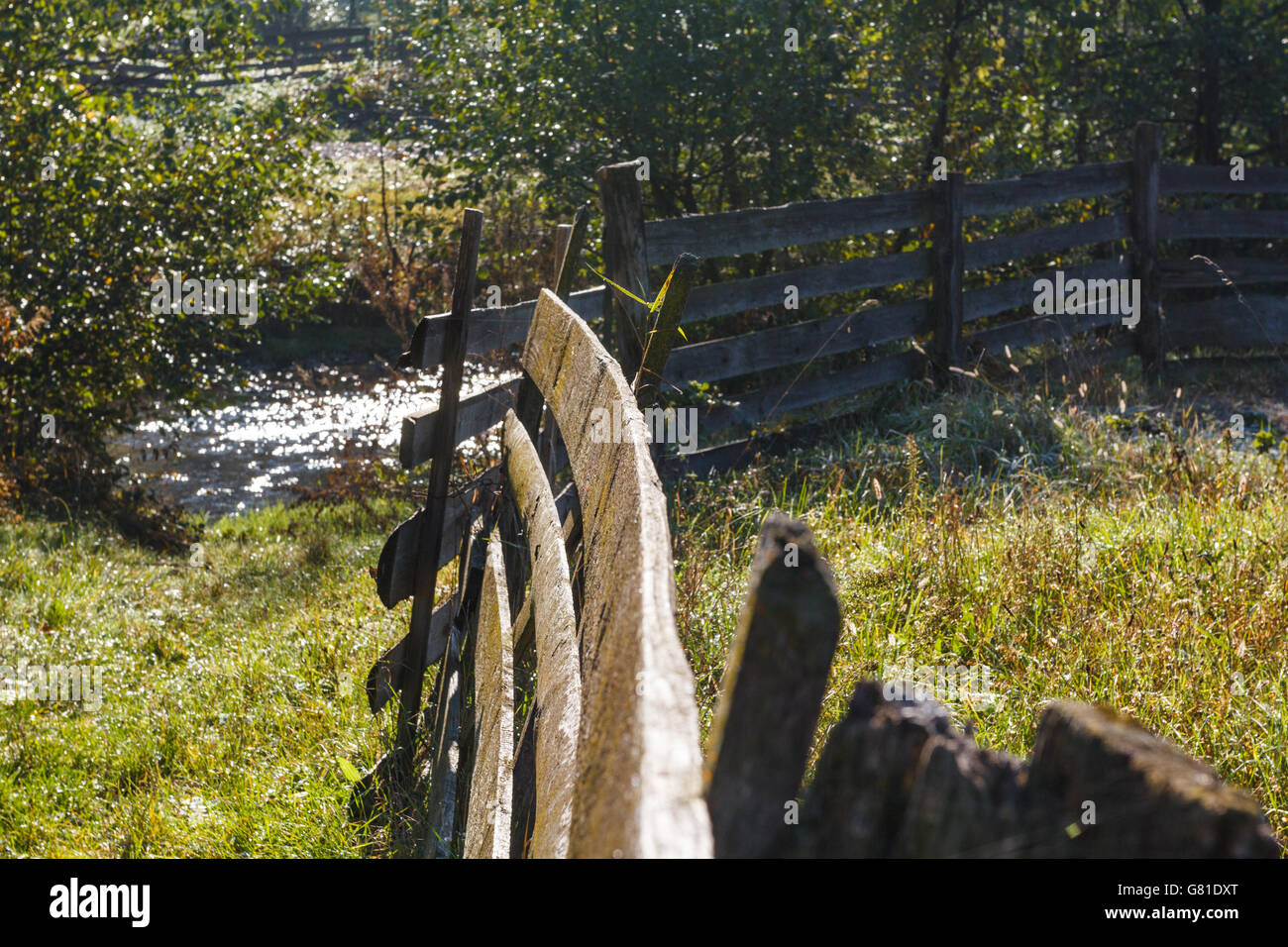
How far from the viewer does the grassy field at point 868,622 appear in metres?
3.37

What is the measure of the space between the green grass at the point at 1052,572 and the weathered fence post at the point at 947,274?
1328mm

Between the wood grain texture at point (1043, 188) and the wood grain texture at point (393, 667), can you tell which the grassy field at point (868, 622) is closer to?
the wood grain texture at point (393, 667)

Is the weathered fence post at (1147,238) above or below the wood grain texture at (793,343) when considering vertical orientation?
above

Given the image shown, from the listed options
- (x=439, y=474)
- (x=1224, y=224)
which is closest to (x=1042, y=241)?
(x=1224, y=224)

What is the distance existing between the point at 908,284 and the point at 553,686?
8067mm

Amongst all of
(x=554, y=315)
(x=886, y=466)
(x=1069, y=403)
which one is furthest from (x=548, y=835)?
(x=1069, y=403)

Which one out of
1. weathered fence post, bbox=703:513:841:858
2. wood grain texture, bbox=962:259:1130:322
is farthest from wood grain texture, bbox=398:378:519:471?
wood grain texture, bbox=962:259:1130:322

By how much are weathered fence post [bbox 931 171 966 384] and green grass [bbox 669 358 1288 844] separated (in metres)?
1.33

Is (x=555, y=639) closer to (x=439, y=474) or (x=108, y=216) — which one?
(x=439, y=474)

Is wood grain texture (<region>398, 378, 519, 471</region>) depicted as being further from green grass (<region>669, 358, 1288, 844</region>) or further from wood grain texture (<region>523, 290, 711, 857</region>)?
wood grain texture (<region>523, 290, 711, 857</region>)

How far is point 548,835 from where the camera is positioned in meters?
1.18

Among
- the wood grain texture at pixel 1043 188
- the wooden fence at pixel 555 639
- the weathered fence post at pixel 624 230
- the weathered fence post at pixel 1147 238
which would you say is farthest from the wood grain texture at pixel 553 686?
the weathered fence post at pixel 1147 238

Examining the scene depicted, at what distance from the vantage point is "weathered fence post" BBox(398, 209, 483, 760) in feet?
11.5

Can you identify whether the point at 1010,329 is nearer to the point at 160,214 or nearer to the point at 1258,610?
the point at 1258,610
